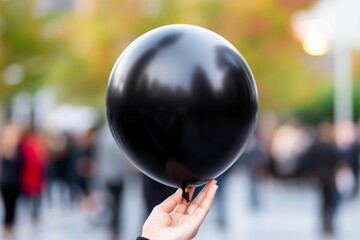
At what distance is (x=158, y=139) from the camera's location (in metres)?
2.73

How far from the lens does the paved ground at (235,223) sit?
12562 millimetres

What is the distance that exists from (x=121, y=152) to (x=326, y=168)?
19.5 feet

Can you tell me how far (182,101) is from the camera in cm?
268

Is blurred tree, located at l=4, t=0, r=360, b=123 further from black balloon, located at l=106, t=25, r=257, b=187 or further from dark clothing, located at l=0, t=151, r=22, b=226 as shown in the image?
black balloon, located at l=106, t=25, r=257, b=187

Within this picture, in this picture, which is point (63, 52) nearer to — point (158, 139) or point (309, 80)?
point (309, 80)

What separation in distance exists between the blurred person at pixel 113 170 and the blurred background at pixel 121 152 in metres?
0.02

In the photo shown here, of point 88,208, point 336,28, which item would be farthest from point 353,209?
point 336,28

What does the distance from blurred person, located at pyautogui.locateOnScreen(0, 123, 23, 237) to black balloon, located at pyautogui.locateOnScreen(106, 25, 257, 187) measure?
8.38 metres

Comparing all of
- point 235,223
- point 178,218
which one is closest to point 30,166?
point 235,223

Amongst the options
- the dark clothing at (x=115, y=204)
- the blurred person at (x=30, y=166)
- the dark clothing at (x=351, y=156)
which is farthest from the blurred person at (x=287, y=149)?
the dark clothing at (x=115, y=204)

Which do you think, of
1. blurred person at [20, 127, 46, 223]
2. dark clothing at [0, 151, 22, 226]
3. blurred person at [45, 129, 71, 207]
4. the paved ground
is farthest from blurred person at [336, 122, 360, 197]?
dark clothing at [0, 151, 22, 226]

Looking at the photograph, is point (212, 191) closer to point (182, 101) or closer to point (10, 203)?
point (182, 101)

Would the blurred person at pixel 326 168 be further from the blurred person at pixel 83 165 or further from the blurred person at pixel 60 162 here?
the blurred person at pixel 60 162

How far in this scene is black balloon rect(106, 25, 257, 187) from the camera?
8.81 ft
